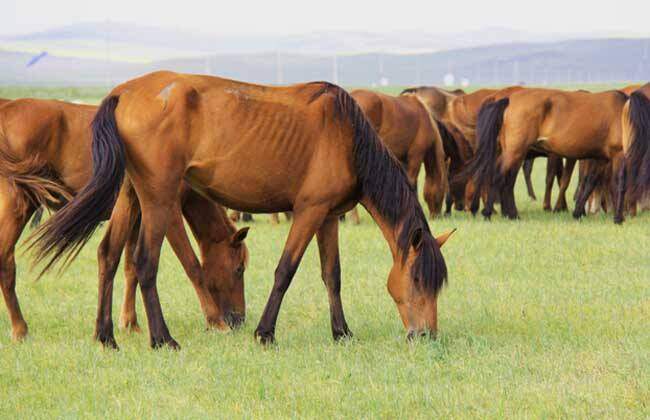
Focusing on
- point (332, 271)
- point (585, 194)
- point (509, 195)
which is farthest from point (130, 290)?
A: point (585, 194)

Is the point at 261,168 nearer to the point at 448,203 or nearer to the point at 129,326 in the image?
the point at 129,326

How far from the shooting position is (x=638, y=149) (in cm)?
1448

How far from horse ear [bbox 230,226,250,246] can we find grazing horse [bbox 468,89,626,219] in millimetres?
8128

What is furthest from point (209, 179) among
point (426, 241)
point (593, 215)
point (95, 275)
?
point (593, 215)

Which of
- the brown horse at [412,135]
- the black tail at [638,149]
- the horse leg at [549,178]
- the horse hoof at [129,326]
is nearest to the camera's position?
the horse hoof at [129,326]

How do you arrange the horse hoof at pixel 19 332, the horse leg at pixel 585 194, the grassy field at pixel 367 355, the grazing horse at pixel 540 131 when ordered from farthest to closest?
1. the horse leg at pixel 585 194
2. the grazing horse at pixel 540 131
3. the horse hoof at pixel 19 332
4. the grassy field at pixel 367 355

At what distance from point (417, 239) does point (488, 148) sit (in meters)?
8.79

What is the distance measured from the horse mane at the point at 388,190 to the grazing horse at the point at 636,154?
8135mm

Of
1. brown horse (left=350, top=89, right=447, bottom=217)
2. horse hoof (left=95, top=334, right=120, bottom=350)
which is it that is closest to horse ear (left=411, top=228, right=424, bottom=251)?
horse hoof (left=95, top=334, right=120, bottom=350)

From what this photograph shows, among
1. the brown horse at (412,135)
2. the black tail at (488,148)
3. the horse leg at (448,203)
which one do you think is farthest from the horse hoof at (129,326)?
the horse leg at (448,203)

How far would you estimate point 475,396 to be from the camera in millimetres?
5801

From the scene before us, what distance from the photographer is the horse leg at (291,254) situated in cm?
707

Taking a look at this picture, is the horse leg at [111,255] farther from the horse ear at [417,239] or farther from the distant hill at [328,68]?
the distant hill at [328,68]

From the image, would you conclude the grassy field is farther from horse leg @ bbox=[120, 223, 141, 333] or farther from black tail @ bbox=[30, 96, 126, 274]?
black tail @ bbox=[30, 96, 126, 274]
